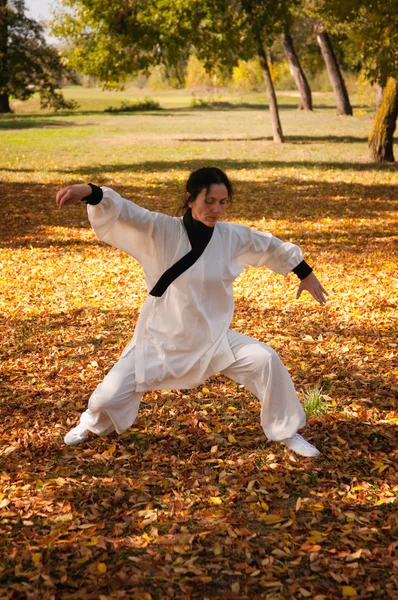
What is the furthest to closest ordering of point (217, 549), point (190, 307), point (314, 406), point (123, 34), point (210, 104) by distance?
point (210, 104) < point (123, 34) < point (314, 406) < point (190, 307) < point (217, 549)

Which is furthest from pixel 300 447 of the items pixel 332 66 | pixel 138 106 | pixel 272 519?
pixel 138 106

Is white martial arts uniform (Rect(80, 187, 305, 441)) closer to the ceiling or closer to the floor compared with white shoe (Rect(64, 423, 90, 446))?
closer to the ceiling

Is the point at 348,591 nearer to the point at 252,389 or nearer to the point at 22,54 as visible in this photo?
the point at 252,389

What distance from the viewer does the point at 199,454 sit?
5230 mm

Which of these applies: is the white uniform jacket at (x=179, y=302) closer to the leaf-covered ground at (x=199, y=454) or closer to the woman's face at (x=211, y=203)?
the woman's face at (x=211, y=203)

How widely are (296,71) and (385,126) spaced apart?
22.7 metres

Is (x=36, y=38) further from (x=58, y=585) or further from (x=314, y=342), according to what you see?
(x=58, y=585)

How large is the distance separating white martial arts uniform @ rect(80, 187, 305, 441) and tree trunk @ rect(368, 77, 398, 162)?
635 inches

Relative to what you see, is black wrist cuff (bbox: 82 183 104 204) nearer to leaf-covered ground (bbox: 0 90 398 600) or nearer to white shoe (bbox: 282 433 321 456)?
leaf-covered ground (bbox: 0 90 398 600)

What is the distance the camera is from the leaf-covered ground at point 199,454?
3891mm

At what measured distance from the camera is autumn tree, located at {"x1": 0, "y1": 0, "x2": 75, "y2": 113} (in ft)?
133

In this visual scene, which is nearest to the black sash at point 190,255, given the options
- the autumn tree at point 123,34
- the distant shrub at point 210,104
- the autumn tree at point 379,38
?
the autumn tree at point 379,38

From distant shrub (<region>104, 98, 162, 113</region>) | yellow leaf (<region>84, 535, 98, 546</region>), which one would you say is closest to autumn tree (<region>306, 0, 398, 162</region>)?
yellow leaf (<region>84, 535, 98, 546</region>)

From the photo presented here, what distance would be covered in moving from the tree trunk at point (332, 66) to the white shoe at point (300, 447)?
119 ft
